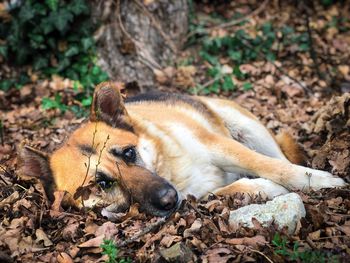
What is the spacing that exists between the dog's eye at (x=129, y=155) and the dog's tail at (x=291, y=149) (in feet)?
6.67

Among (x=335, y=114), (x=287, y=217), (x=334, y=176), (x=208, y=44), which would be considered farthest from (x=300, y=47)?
(x=287, y=217)

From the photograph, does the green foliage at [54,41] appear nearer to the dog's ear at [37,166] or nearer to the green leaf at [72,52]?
the green leaf at [72,52]

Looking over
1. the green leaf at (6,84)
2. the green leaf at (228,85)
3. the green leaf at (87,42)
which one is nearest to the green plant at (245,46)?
the green leaf at (228,85)

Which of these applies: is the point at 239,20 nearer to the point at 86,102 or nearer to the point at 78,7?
the point at 78,7

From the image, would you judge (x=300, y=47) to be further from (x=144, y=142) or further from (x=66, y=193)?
(x=66, y=193)

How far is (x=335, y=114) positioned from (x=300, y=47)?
305 centimetres

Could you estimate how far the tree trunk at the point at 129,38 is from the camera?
7555 mm

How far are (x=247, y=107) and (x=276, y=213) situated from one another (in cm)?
370

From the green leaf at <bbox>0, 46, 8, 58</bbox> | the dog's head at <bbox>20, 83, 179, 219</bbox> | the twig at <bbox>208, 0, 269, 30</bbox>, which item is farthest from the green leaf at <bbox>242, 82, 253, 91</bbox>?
the green leaf at <bbox>0, 46, 8, 58</bbox>

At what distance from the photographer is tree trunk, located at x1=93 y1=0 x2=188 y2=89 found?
7555mm

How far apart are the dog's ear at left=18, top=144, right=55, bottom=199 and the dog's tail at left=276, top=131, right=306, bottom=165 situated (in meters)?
2.67

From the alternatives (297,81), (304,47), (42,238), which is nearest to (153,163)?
(42,238)

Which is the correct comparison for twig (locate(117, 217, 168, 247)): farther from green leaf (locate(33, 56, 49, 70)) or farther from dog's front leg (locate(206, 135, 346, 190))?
green leaf (locate(33, 56, 49, 70))

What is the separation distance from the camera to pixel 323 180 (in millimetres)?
4477
